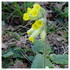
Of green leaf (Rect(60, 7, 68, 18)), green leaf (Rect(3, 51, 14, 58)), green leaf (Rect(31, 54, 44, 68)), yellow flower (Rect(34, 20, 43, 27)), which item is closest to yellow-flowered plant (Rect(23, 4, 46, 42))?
yellow flower (Rect(34, 20, 43, 27))

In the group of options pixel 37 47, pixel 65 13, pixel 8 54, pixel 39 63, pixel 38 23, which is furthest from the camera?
pixel 65 13

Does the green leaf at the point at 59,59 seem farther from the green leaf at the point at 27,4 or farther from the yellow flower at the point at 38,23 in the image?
the green leaf at the point at 27,4

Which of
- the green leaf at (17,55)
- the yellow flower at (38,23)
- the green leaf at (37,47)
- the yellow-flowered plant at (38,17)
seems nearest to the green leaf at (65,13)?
the green leaf at (37,47)

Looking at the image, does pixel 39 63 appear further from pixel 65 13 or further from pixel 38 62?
pixel 65 13

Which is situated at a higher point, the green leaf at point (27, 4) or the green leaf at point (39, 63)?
the green leaf at point (27, 4)

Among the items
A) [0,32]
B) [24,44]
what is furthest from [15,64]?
[0,32]

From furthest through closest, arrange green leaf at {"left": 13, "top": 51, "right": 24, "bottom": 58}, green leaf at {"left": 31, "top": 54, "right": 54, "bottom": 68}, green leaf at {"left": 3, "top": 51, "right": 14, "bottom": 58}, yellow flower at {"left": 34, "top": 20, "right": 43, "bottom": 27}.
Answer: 1. green leaf at {"left": 13, "top": 51, "right": 24, "bottom": 58}
2. green leaf at {"left": 3, "top": 51, "right": 14, "bottom": 58}
3. green leaf at {"left": 31, "top": 54, "right": 54, "bottom": 68}
4. yellow flower at {"left": 34, "top": 20, "right": 43, "bottom": 27}

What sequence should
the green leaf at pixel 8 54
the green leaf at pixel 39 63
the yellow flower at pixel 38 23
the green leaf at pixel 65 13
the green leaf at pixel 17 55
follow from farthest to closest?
the green leaf at pixel 65 13 < the green leaf at pixel 17 55 < the green leaf at pixel 8 54 < the green leaf at pixel 39 63 < the yellow flower at pixel 38 23

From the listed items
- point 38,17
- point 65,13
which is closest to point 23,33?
point 65,13

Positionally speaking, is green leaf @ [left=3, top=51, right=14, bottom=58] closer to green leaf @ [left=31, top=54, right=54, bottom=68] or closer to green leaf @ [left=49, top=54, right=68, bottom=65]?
green leaf @ [left=31, top=54, right=54, bottom=68]
